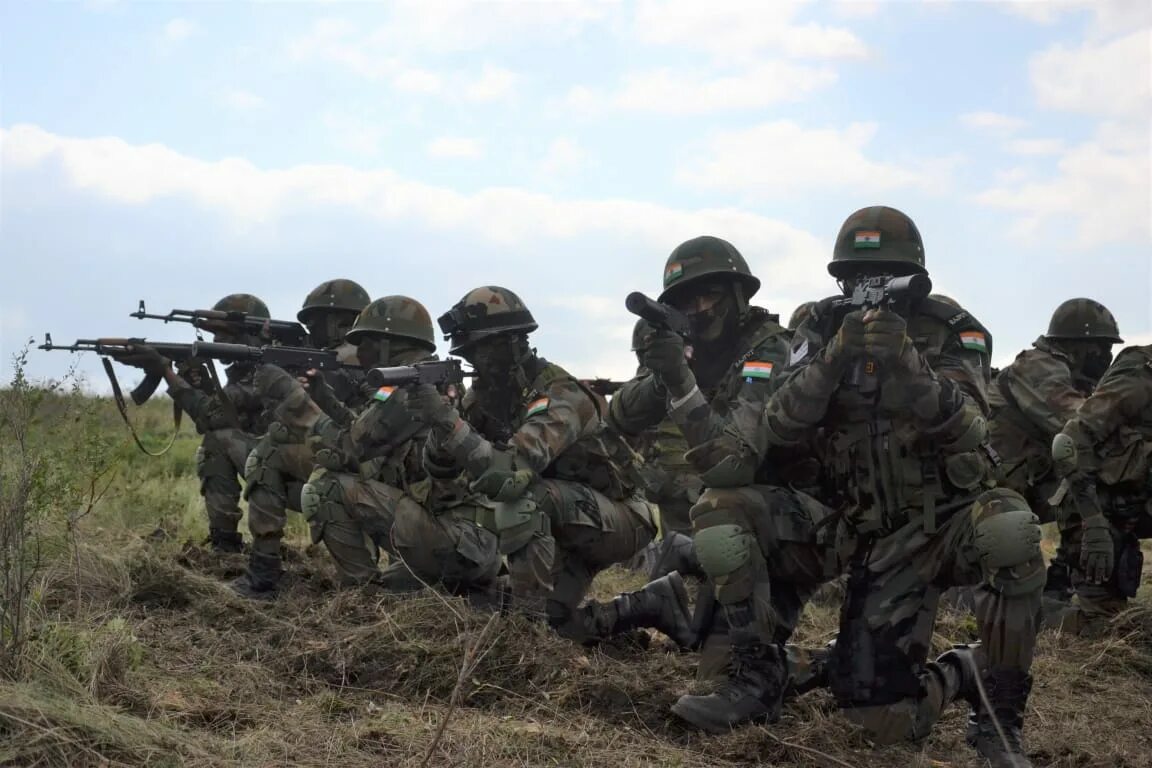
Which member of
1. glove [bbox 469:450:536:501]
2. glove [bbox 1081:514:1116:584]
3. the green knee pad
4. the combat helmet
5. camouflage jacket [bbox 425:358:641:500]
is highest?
the combat helmet

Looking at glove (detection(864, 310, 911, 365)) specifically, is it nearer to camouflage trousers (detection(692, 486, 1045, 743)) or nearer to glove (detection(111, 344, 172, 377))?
camouflage trousers (detection(692, 486, 1045, 743))

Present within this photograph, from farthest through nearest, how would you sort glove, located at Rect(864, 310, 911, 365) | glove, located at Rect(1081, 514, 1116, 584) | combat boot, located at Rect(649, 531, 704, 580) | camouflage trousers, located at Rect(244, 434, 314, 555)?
camouflage trousers, located at Rect(244, 434, 314, 555)
glove, located at Rect(1081, 514, 1116, 584)
combat boot, located at Rect(649, 531, 704, 580)
glove, located at Rect(864, 310, 911, 365)

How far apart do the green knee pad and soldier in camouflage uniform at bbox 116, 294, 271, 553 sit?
5.73 meters

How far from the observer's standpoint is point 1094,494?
7.43 meters

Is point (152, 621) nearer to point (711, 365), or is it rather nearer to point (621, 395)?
point (621, 395)

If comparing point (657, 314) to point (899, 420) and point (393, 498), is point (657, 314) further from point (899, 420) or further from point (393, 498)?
point (393, 498)

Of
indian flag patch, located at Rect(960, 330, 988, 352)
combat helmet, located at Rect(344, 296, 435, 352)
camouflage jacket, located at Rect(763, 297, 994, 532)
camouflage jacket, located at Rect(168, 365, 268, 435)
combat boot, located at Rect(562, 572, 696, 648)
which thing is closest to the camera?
camouflage jacket, located at Rect(763, 297, 994, 532)

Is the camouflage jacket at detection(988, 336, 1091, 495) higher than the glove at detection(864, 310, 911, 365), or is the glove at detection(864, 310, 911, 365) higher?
the glove at detection(864, 310, 911, 365)

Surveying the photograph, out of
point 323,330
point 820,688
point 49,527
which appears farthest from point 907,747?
point 323,330

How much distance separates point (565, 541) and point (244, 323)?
4312 millimetres

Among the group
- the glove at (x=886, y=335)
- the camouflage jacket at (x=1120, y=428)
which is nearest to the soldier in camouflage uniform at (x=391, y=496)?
the glove at (x=886, y=335)

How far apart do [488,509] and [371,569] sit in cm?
91

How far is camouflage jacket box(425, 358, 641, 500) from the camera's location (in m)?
6.36

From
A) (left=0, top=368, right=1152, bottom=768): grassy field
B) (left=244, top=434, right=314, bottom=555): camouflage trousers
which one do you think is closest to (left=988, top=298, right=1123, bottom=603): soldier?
(left=0, top=368, right=1152, bottom=768): grassy field
